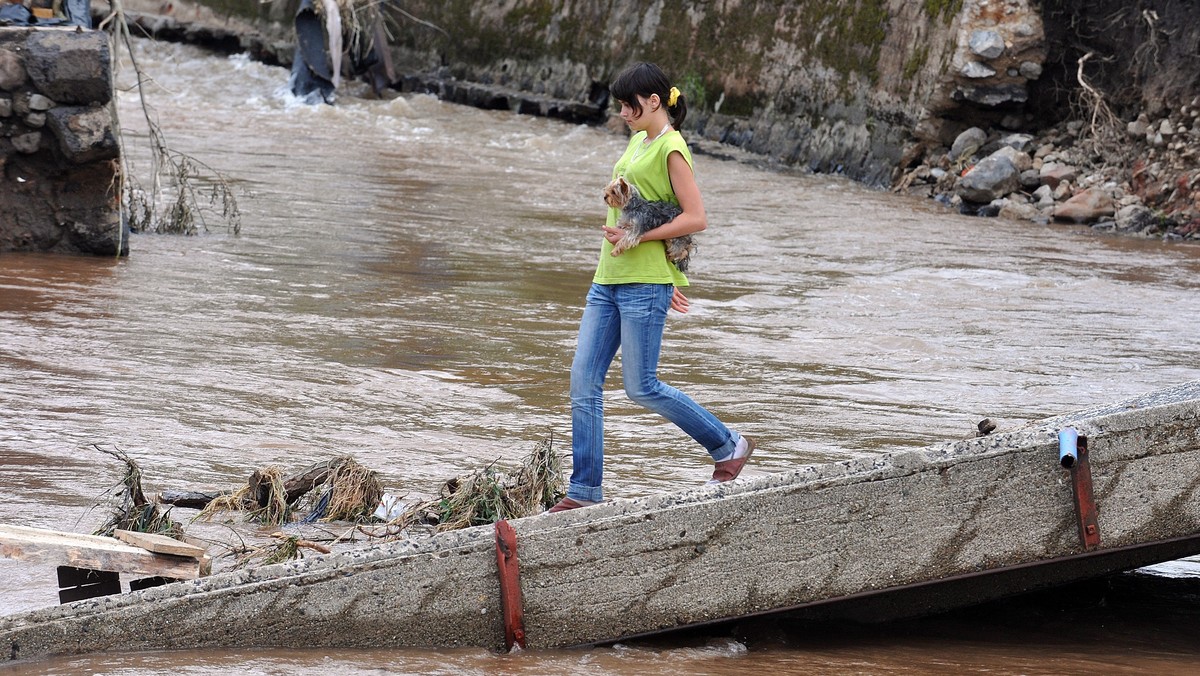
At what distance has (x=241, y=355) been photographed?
25.1ft

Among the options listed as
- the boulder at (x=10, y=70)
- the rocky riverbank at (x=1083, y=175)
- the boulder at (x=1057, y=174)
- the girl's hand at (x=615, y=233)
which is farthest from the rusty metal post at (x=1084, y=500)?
the boulder at (x=1057, y=174)

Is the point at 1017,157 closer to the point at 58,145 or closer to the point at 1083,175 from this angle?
the point at 1083,175

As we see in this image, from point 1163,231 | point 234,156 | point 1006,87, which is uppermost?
point 1006,87

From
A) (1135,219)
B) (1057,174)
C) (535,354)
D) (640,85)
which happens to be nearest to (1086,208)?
(1135,219)

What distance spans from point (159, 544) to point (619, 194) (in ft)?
6.23

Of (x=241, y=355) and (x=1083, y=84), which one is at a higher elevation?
(x=1083, y=84)

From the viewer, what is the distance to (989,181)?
15656 millimetres

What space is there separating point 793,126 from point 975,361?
35.8ft

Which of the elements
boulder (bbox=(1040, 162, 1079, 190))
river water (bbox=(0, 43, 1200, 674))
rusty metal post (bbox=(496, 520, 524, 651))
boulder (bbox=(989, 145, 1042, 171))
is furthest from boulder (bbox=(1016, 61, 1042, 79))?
rusty metal post (bbox=(496, 520, 524, 651))

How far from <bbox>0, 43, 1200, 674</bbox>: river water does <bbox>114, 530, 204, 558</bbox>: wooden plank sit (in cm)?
32

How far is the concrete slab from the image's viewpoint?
4176 mm

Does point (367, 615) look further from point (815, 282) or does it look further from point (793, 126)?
point (793, 126)

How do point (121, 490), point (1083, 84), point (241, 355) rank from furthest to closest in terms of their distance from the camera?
point (1083, 84)
point (241, 355)
point (121, 490)

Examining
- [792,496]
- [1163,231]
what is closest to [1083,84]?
[1163,231]
